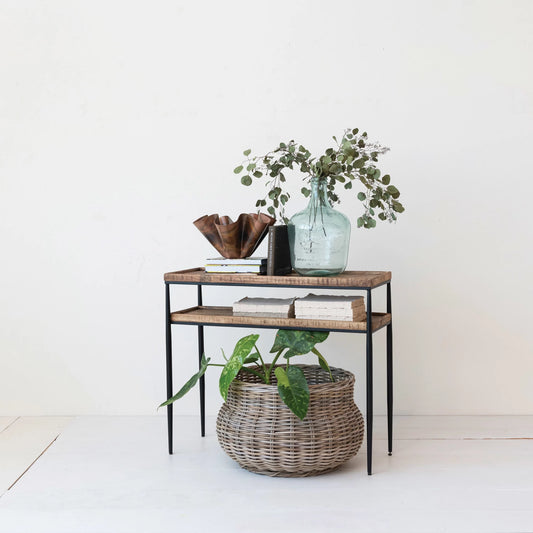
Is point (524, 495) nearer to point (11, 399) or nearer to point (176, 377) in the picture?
point (176, 377)

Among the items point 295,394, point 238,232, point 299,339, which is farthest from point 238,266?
point 295,394

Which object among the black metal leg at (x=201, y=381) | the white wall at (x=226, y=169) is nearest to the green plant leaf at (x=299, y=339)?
the black metal leg at (x=201, y=381)

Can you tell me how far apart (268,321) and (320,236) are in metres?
0.35

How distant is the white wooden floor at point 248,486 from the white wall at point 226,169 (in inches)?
14.5

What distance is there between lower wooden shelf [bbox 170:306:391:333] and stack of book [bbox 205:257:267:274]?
0.53ft

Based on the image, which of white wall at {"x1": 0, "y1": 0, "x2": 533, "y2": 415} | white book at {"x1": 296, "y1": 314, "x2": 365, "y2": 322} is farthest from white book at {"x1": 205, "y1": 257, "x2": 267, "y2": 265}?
white wall at {"x1": 0, "y1": 0, "x2": 533, "y2": 415}

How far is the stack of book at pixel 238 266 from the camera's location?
8.48ft

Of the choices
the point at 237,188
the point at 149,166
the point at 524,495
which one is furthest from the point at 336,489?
the point at 149,166

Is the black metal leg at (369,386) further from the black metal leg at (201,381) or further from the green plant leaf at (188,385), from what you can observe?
the black metal leg at (201,381)

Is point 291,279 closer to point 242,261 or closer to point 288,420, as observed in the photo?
point 242,261

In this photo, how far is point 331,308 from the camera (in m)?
2.42

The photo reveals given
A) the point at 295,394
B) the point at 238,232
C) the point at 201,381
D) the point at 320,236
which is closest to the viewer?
the point at 295,394

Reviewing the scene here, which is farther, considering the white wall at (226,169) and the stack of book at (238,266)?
the white wall at (226,169)

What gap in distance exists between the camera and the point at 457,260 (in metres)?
3.17
